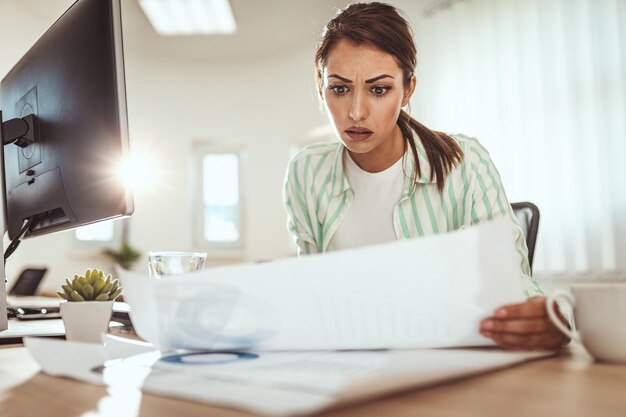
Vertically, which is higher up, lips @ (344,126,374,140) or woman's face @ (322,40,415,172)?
woman's face @ (322,40,415,172)

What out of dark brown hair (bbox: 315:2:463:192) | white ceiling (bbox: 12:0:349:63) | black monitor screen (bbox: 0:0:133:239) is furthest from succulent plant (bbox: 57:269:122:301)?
white ceiling (bbox: 12:0:349:63)

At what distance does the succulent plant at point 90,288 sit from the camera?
73 cm

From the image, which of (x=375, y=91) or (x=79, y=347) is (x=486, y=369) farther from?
(x=375, y=91)

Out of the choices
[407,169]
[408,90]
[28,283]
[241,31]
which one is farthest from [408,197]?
[241,31]

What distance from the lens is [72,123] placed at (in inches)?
36.4

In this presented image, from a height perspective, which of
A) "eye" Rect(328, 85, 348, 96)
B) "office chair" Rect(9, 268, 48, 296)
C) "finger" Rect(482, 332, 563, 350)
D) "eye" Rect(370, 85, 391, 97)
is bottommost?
"office chair" Rect(9, 268, 48, 296)

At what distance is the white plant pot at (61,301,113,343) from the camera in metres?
0.70

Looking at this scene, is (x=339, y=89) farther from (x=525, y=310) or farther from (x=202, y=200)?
(x=202, y=200)

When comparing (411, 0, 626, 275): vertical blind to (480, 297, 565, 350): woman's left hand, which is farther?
(411, 0, 626, 275): vertical blind

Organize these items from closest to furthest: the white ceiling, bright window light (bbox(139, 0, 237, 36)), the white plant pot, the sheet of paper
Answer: the sheet of paper < the white plant pot < bright window light (bbox(139, 0, 237, 36)) < the white ceiling

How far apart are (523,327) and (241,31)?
5.01 m

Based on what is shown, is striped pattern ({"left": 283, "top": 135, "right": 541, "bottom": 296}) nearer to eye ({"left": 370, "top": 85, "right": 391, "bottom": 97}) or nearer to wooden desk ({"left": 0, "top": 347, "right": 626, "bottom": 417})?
eye ({"left": 370, "top": 85, "right": 391, "bottom": 97})

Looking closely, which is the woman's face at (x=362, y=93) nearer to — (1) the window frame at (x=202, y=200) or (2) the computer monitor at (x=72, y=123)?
(2) the computer monitor at (x=72, y=123)

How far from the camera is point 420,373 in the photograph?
0.39 m
